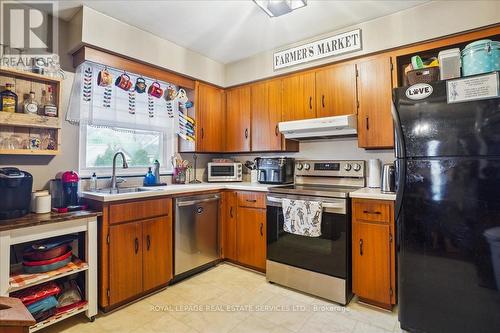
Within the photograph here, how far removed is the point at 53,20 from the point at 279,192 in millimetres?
2503

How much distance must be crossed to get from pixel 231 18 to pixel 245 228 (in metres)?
2.06

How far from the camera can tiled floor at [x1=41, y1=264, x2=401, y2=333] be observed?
181 cm

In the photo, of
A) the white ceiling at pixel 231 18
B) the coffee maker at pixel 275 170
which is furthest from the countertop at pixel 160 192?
the white ceiling at pixel 231 18

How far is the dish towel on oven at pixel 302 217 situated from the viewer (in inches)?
84.9

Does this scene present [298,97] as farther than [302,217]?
Yes

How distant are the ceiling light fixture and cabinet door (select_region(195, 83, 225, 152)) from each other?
1369 mm

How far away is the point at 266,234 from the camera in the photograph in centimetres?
258


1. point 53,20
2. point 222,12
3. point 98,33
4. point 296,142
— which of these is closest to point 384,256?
point 296,142

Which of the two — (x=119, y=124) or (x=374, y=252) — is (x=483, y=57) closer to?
(x=374, y=252)

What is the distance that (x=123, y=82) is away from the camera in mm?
2496

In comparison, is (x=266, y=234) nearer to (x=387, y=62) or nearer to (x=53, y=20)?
(x=387, y=62)

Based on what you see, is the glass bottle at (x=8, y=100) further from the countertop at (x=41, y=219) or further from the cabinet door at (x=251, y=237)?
the cabinet door at (x=251, y=237)

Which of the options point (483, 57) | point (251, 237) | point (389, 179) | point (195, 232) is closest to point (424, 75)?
point (483, 57)

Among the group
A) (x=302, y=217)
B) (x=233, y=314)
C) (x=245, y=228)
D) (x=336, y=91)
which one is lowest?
(x=233, y=314)
